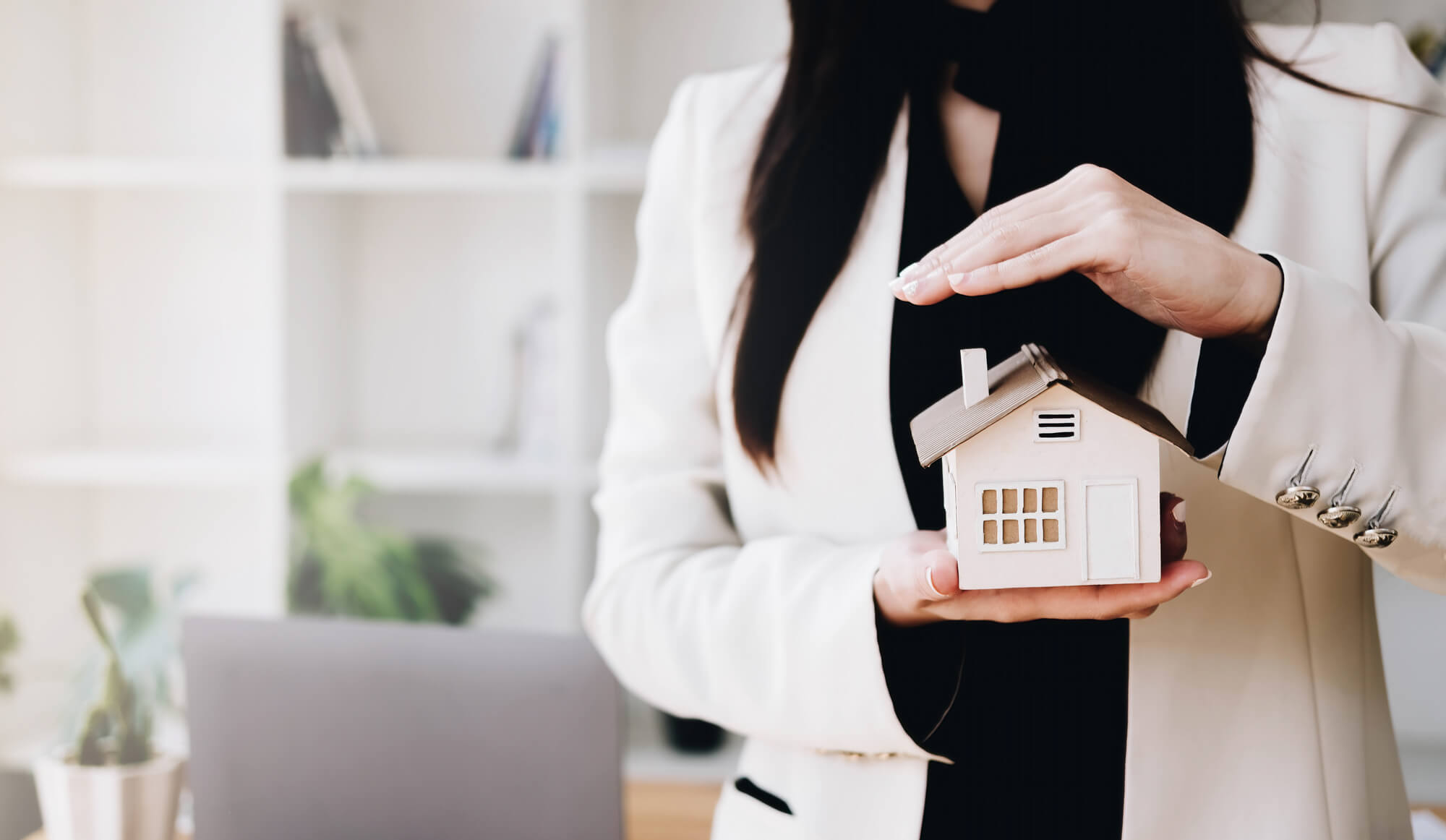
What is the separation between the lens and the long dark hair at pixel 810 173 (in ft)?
2.68

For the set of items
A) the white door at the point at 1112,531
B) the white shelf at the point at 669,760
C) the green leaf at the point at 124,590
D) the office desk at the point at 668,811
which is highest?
the white door at the point at 1112,531

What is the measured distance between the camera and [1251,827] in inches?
27.9

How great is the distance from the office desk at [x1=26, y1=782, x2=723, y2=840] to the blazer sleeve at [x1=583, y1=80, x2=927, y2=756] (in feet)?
1.64

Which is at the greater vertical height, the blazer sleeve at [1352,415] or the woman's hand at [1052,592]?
the blazer sleeve at [1352,415]

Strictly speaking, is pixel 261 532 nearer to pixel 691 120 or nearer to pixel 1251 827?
pixel 691 120

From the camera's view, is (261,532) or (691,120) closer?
(691,120)

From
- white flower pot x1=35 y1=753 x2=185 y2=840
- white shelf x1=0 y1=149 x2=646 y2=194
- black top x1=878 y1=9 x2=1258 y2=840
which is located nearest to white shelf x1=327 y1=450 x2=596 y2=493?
white shelf x1=0 y1=149 x2=646 y2=194

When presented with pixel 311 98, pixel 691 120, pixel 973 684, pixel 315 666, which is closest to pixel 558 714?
pixel 315 666

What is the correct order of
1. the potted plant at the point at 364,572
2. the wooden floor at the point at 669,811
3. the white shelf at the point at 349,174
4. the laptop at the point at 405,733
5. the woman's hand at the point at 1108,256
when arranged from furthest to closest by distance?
the white shelf at the point at 349,174, the potted plant at the point at 364,572, the wooden floor at the point at 669,811, the laptop at the point at 405,733, the woman's hand at the point at 1108,256

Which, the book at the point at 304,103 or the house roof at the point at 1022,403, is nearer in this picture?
the house roof at the point at 1022,403

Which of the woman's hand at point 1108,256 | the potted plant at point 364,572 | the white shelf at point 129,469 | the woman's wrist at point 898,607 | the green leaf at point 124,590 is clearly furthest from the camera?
the white shelf at point 129,469

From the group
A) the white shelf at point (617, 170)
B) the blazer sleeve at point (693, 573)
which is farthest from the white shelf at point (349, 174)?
the blazer sleeve at point (693, 573)

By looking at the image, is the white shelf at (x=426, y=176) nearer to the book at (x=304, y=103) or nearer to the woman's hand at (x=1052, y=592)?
the book at (x=304, y=103)

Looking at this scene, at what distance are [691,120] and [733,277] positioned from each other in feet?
0.57
